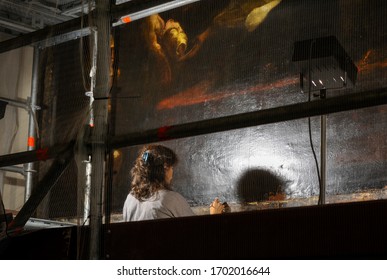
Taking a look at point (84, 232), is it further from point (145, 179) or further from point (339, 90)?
point (339, 90)

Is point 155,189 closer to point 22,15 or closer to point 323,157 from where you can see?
point 323,157

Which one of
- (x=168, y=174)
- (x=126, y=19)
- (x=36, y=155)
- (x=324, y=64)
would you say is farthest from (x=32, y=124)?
(x=324, y=64)

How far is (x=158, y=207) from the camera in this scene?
7.88 ft

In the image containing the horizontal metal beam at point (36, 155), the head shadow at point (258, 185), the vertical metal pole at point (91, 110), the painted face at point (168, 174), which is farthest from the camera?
the horizontal metal beam at point (36, 155)

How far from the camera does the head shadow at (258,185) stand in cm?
195

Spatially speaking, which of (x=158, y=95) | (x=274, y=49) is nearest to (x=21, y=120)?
(x=158, y=95)

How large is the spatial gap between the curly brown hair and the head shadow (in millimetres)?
232

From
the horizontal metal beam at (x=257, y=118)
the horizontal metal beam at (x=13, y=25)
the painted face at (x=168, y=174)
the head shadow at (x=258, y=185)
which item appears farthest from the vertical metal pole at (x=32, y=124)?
the head shadow at (x=258, y=185)

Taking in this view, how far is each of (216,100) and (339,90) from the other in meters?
0.35

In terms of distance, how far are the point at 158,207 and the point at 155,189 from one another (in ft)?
0.38

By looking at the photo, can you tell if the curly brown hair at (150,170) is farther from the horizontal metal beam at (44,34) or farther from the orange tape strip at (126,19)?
the horizontal metal beam at (44,34)

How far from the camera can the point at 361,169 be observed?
180 cm

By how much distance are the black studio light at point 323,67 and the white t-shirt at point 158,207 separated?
1.53ft

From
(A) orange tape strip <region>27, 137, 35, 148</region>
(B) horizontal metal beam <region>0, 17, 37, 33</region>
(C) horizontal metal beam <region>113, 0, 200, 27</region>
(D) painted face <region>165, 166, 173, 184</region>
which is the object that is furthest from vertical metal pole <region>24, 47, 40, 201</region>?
(D) painted face <region>165, 166, 173, 184</region>
